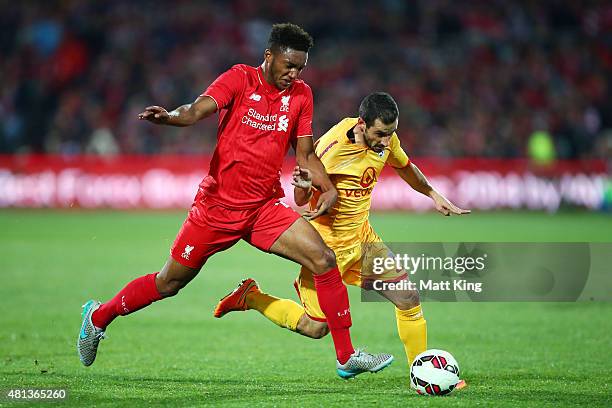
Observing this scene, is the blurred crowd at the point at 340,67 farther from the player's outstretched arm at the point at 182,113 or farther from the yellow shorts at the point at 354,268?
the player's outstretched arm at the point at 182,113

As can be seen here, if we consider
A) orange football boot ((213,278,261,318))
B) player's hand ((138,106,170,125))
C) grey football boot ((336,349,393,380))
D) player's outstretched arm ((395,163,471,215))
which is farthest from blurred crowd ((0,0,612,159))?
player's hand ((138,106,170,125))

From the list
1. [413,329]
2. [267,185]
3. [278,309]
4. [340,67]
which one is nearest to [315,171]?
[267,185]

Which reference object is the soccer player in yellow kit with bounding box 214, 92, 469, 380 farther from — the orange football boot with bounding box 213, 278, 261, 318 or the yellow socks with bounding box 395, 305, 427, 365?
the orange football boot with bounding box 213, 278, 261, 318

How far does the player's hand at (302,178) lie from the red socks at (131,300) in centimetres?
124

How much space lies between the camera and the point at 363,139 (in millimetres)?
6848

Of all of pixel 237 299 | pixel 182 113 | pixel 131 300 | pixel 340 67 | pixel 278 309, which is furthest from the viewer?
pixel 340 67

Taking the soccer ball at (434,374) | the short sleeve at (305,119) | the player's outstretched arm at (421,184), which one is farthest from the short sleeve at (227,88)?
the soccer ball at (434,374)

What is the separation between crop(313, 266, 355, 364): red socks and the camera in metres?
6.40

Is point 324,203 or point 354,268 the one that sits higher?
point 324,203

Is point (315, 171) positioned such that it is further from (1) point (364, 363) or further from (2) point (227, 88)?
(1) point (364, 363)

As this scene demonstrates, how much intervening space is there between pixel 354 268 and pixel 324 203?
0.73 meters

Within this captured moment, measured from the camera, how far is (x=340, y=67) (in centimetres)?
2444

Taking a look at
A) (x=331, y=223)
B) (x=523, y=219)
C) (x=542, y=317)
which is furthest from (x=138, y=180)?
(x=331, y=223)

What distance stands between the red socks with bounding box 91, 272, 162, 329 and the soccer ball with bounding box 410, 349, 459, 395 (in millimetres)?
1876
